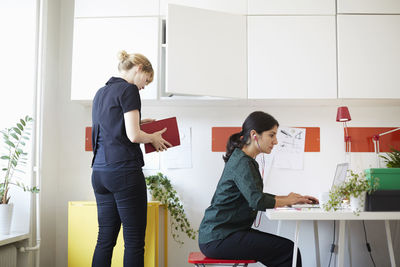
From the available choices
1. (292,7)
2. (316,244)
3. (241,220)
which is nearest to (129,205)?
(241,220)

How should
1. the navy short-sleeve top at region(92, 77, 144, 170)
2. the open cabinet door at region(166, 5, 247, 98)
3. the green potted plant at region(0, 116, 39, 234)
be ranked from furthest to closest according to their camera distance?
the open cabinet door at region(166, 5, 247, 98), the green potted plant at region(0, 116, 39, 234), the navy short-sleeve top at region(92, 77, 144, 170)

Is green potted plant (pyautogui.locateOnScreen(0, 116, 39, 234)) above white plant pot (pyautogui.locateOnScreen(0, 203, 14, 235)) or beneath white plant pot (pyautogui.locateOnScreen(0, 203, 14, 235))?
above

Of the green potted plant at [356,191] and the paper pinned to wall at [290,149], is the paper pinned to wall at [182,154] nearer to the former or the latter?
the paper pinned to wall at [290,149]

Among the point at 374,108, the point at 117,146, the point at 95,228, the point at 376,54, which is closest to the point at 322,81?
the point at 376,54

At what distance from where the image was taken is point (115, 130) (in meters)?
2.16

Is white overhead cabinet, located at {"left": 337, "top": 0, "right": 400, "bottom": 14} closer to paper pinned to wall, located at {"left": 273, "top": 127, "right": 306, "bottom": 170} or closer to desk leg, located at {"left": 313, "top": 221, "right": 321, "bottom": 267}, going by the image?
paper pinned to wall, located at {"left": 273, "top": 127, "right": 306, "bottom": 170}

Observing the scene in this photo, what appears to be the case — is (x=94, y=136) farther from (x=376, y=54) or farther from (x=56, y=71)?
(x=376, y=54)

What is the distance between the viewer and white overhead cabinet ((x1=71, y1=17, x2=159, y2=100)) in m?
2.86

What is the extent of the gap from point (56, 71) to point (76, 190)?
92cm

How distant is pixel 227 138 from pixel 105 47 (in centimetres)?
110

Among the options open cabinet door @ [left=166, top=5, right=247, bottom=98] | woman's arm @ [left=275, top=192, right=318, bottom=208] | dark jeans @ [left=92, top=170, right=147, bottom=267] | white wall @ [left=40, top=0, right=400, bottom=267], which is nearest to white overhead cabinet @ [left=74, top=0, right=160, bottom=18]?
open cabinet door @ [left=166, top=5, right=247, bottom=98]

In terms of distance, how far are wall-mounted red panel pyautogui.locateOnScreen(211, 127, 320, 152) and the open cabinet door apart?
1.45ft

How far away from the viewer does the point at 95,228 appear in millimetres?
2719

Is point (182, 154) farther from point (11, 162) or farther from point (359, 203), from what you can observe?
point (359, 203)
